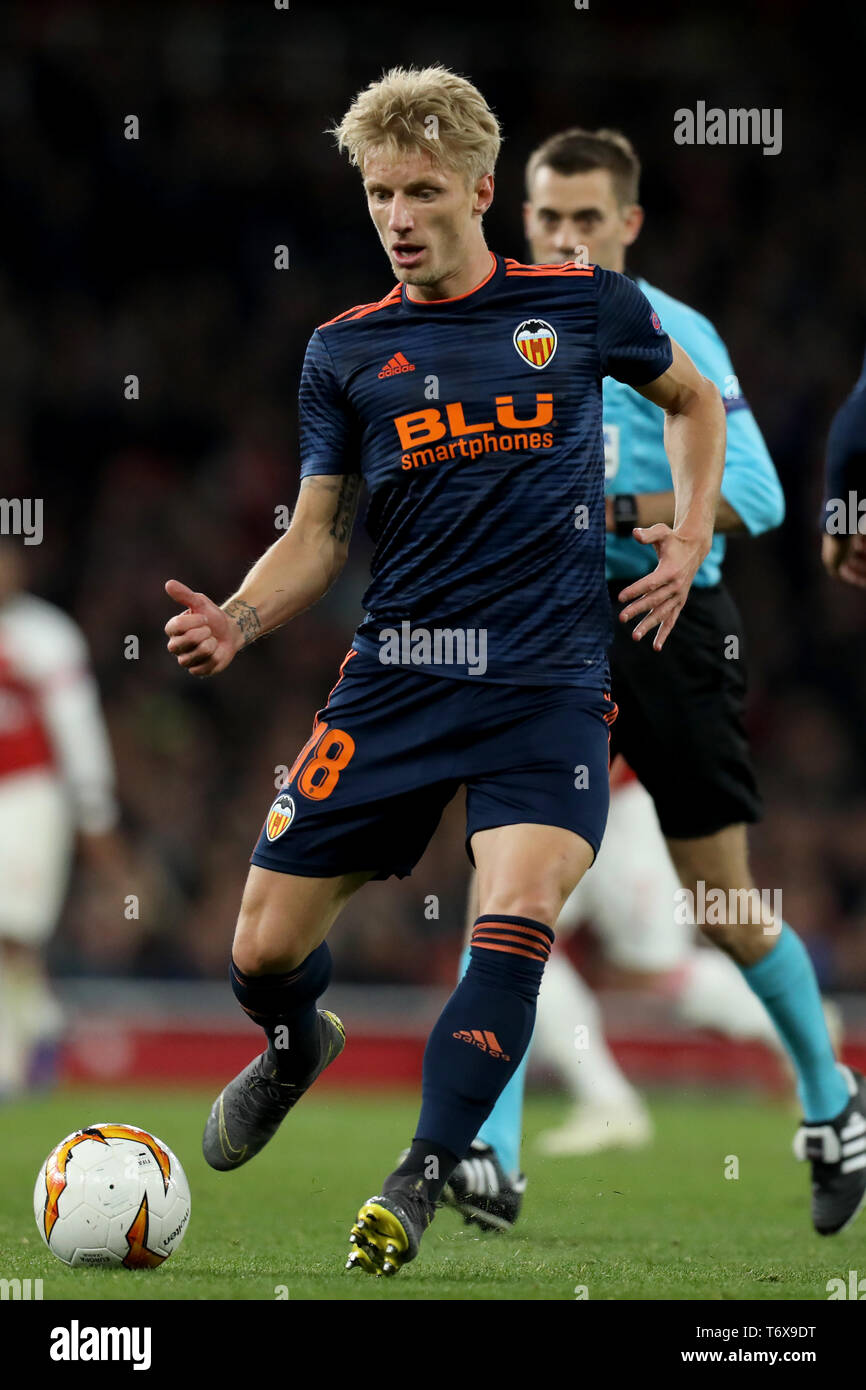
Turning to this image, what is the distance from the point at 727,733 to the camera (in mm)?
5113

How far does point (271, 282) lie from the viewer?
51.3 feet

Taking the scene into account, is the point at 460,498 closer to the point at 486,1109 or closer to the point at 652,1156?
the point at 486,1109

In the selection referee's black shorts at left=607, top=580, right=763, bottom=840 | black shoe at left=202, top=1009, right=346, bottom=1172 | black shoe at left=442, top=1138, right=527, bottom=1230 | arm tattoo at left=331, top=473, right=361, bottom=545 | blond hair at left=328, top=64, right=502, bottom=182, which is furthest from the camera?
referee's black shorts at left=607, top=580, right=763, bottom=840

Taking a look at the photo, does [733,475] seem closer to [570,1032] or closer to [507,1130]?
[507,1130]

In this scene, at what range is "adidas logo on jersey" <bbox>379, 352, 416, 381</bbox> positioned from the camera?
4090mm

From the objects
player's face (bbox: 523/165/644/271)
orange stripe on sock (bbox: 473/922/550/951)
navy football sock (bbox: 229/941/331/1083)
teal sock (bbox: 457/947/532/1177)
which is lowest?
teal sock (bbox: 457/947/532/1177)

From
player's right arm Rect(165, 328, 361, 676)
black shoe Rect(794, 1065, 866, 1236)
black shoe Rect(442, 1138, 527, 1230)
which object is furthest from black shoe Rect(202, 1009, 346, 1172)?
black shoe Rect(794, 1065, 866, 1236)

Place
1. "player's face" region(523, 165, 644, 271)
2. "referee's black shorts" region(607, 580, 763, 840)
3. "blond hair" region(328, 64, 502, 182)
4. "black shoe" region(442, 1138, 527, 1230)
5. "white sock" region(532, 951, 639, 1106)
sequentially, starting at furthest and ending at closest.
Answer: "white sock" region(532, 951, 639, 1106) < "player's face" region(523, 165, 644, 271) < "referee's black shorts" region(607, 580, 763, 840) < "black shoe" region(442, 1138, 527, 1230) < "blond hair" region(328, 64, 502, 182)

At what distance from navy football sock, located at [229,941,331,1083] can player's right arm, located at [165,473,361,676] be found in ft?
2.34

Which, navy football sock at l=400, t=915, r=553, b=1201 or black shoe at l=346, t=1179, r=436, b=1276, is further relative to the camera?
navy football sock at l=400, t=915, r=553, b=1201

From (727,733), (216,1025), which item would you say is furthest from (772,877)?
(727,733)

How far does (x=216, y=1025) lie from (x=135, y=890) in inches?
65.3

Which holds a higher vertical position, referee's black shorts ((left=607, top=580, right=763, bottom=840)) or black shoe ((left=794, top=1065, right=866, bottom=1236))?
referee's black shorts ((left=607, top=580, right=763, bottom=840))

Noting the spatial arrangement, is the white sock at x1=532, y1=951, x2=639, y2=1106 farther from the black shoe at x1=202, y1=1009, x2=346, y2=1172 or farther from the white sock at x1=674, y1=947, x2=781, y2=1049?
the black shoe at x1=202, y1=1009, x2=346, y2=1172
